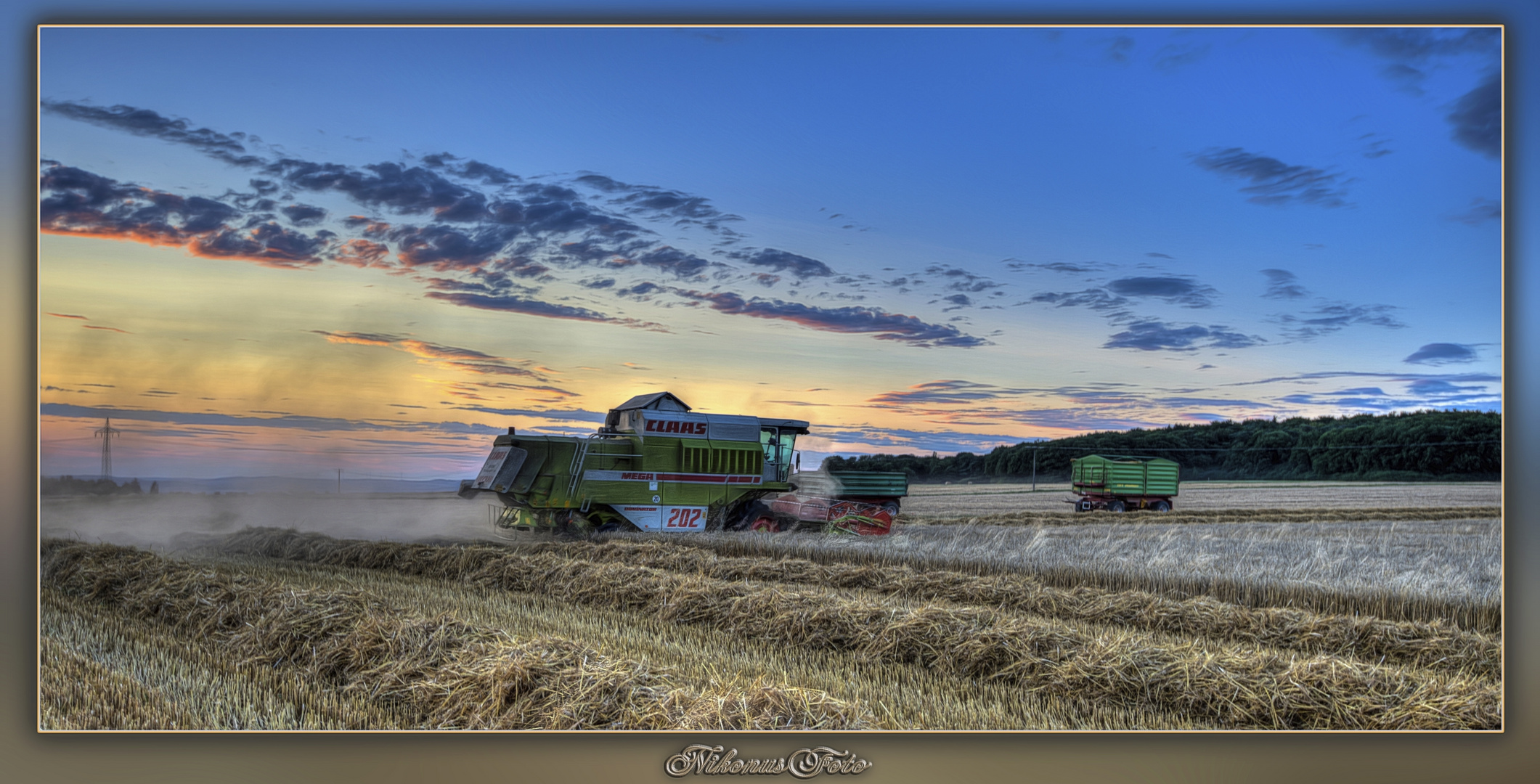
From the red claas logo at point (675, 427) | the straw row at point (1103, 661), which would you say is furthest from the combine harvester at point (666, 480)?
the straw row at point (1103, 661)

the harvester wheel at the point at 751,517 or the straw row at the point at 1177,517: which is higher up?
the harvester wheel at the point at 751,517

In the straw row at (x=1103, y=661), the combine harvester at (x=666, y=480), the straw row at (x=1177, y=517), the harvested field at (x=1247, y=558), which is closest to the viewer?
the straw row at (x=1103, y=661)

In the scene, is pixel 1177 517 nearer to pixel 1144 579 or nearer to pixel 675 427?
pixel 1144 579

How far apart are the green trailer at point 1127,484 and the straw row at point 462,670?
18709 millimetres

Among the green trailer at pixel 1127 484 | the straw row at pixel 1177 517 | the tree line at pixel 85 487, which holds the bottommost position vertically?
the straw row at pixel 1177 517

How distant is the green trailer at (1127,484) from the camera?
70.3 ft

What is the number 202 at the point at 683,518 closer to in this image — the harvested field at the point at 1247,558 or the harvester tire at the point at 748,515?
the harvester tire at the point at 748,515

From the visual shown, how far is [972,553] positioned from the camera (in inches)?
427

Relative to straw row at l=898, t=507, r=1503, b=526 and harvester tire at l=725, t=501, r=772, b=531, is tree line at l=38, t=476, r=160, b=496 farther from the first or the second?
straw row at l=898, t=507, r=1503, b=526

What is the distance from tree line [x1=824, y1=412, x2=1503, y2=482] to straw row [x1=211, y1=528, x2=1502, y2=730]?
1838mm

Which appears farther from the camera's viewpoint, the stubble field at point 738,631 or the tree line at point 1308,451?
the tree line at point 1308,451

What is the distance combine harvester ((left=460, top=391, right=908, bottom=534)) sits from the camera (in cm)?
1330

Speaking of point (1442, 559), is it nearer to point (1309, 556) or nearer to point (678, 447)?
point (1309, 556)

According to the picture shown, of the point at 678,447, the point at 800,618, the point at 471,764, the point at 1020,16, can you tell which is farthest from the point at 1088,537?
the point at 471,764
